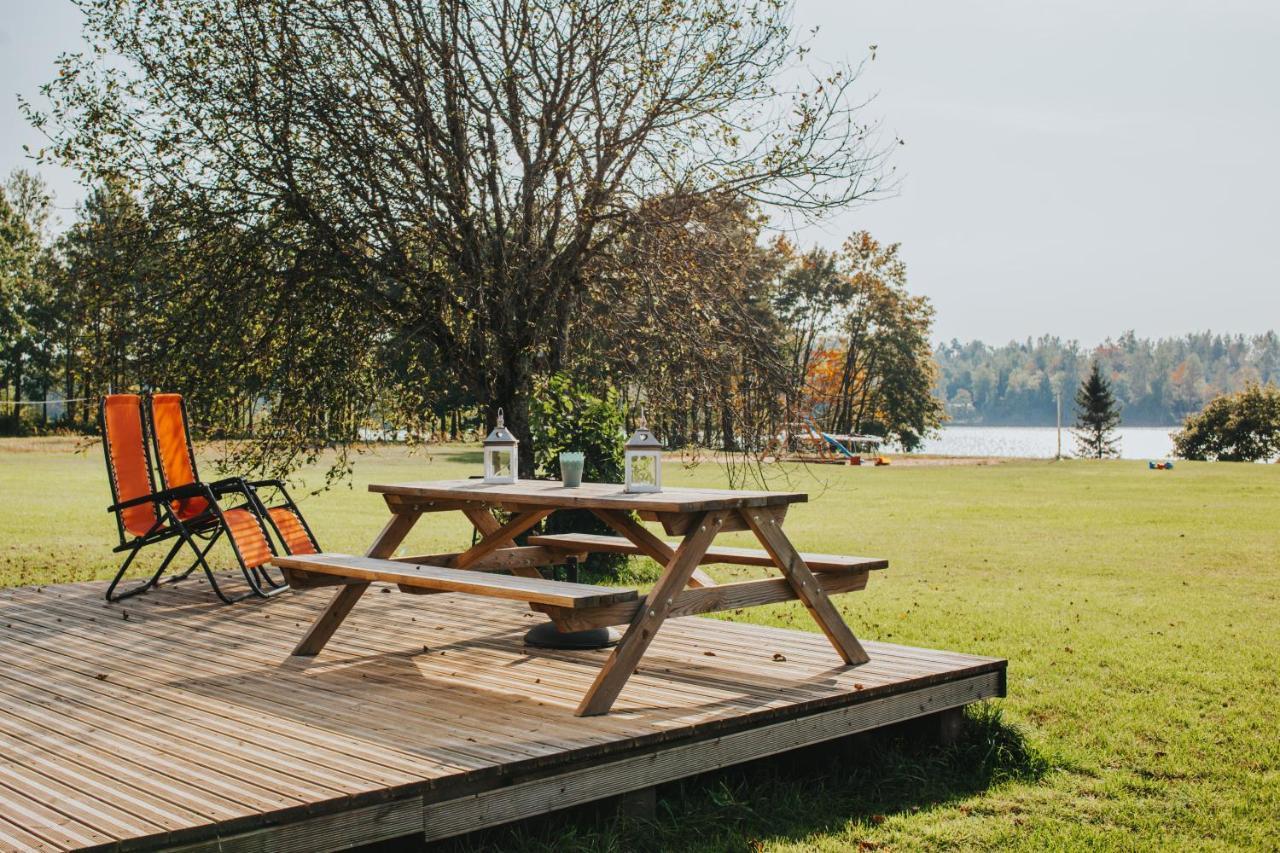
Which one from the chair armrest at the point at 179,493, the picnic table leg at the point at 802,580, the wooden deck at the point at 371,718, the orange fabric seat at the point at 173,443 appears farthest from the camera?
the orange fabric seat at the point at 173,443

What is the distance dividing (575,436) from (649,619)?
5.08 m

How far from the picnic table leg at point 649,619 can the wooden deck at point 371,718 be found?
3.7 inches

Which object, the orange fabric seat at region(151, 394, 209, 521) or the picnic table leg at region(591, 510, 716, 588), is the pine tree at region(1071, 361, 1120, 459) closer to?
the orange fabric seat at region(151, 394, 209, 521)

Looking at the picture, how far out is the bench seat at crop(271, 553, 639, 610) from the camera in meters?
4.00

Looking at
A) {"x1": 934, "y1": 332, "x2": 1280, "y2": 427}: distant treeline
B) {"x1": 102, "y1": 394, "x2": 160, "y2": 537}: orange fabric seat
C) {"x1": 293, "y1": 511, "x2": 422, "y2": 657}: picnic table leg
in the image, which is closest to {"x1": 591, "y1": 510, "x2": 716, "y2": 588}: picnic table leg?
{"x1": 293, "y1": 511, "x2": 422, "y2": 657}: picnic table leg

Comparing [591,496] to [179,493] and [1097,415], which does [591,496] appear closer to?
[179,493]

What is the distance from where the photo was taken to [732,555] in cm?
547

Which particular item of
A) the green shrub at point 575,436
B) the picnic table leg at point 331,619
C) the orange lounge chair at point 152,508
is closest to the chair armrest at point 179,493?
the orange lounge chair at point 152,508

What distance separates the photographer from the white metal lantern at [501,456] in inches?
221

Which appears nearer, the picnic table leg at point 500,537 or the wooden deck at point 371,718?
the wooden deck at point 371,718

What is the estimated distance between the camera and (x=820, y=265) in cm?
4731

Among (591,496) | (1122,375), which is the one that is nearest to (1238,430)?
(591,496)

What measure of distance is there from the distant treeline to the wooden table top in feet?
430

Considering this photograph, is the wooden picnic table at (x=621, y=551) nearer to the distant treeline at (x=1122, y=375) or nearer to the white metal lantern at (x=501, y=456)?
the white metal lantern at (x=501, y=456)
